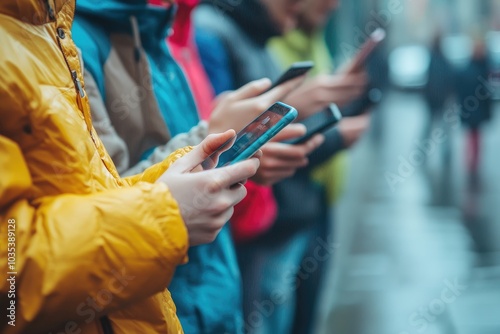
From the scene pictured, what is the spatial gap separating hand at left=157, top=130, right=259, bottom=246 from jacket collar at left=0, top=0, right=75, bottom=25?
13.2 inches

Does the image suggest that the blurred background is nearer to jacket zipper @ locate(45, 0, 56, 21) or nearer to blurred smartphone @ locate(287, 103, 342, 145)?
blurred smartphone @ locate(287, 103, 342, 145)

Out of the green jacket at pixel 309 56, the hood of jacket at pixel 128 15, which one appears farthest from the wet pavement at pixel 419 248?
the hood of jacket at pixel 128 15

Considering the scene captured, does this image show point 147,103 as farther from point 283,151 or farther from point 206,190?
point 206,190

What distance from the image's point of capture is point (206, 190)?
1.20m

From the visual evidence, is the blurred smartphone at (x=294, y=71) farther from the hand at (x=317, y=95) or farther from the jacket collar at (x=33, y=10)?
the jacket collar at (x=33, y=10)

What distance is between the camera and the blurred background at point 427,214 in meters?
4.48

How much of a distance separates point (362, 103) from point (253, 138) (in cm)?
203

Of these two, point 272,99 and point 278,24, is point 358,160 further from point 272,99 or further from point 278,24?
point 272,99

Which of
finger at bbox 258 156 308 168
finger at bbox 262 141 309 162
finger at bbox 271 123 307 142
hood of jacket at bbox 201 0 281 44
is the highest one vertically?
hood of jacket at bbox 201 0 281 44

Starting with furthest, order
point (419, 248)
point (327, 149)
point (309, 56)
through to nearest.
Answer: point (419, 248) < point (309, 56) < point (327, 149)

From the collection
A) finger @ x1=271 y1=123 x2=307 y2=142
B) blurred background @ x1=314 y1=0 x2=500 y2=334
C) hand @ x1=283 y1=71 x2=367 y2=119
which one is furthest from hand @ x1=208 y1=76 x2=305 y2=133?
blurred background @ x1=314 y1=0 x2=500 y2=334

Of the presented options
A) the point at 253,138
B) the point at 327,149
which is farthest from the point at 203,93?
the point at 253,138

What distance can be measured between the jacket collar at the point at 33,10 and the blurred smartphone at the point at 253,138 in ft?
1.21

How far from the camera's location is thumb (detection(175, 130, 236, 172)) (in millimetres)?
1251
